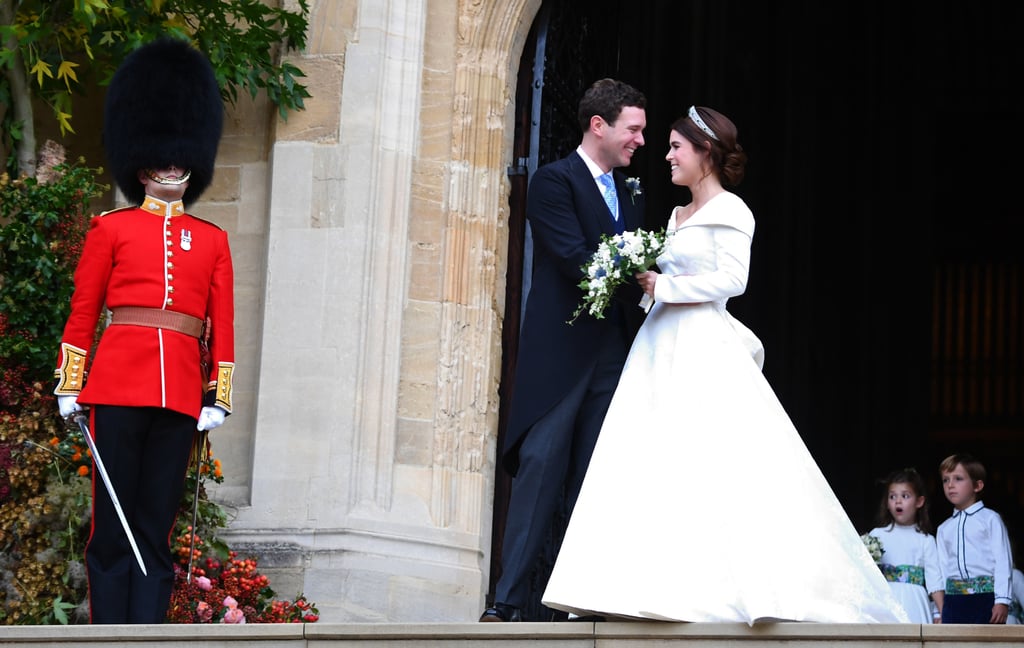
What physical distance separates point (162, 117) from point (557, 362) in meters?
1.63

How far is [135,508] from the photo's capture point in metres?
6.43

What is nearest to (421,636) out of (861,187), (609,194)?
(609,194)

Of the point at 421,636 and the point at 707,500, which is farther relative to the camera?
Answer: the point at 707,500

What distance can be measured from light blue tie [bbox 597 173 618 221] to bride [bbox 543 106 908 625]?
34 centimetres

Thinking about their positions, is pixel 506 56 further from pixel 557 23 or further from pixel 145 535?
pixel 145 535

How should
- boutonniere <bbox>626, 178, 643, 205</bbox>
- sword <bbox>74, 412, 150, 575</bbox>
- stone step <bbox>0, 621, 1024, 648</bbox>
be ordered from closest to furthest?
stone step <bbox>0, 621, 1024, 648</bbox> < sword <bbox>74, 412, 150, 575</bbox> < boutonniere <bbox>626, 178, 643, 205</bbox>

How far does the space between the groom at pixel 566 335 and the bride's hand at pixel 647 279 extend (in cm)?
15

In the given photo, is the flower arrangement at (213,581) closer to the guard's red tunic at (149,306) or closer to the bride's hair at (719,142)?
the guard's red tunic at (149,306)

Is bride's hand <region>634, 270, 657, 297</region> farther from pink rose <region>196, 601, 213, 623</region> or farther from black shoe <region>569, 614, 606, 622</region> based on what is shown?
pink rose <region>196, 601, 213, 623</region>

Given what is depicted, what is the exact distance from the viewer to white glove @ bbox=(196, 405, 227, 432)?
654cm

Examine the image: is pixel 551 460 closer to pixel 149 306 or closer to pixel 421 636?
pixel 421 636

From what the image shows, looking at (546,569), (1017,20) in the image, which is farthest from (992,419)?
(546,569)

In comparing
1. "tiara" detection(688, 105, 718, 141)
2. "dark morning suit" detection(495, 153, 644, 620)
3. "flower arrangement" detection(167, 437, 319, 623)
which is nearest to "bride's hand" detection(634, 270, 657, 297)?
"dark morning suit" detection(495, 153, 644, 620)

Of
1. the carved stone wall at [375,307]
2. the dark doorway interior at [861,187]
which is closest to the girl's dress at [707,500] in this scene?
the carved stone wall at [375,307]
